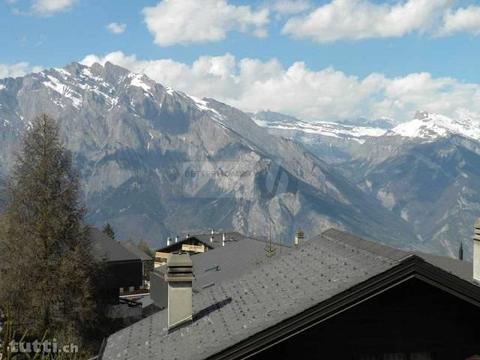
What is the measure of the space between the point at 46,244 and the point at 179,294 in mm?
18533

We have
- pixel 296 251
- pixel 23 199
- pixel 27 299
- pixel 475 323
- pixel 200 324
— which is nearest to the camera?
pixel 475 323

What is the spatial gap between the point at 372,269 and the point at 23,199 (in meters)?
23.7

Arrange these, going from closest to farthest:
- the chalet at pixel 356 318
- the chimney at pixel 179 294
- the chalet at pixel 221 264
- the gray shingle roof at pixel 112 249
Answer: the chalet at pixel 356 318 < the chimney at pixel 179 294 < the chalet at pixel 221 264 < the gray shingle roof at pixel 112 249

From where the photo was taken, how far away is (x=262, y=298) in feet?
41.6

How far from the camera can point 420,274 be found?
10609 mm

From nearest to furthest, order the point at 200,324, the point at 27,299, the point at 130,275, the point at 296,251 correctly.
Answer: the point at 200,324
the point at 296,251
the point at 27,299
the point at 130,275

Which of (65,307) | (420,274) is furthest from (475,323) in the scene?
(65,307)

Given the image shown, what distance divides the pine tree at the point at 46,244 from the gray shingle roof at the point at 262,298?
569 inches

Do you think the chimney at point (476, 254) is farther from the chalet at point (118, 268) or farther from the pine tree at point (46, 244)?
the chalet at point (118, 268)

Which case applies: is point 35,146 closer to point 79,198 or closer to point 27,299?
point 79,198

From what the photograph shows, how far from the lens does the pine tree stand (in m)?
28.8

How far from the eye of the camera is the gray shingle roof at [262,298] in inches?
428

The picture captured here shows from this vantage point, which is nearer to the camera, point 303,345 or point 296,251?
point 303,345

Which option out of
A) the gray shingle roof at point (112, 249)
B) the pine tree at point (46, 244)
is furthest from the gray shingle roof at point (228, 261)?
the pine tree at point (46, 244)
